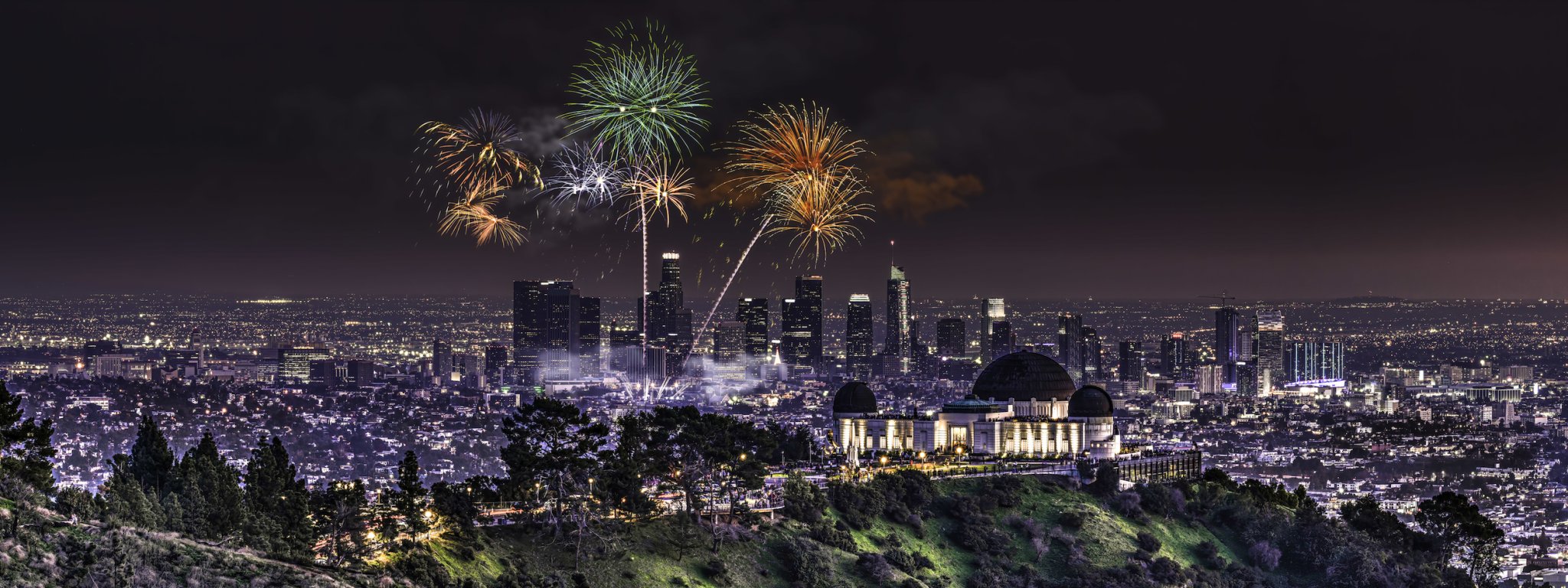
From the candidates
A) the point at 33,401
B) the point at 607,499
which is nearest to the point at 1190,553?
the point at 607,499

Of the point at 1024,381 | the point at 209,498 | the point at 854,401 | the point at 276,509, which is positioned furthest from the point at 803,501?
the point at 1024,381

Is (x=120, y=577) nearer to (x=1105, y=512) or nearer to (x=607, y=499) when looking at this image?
(x=607, y=499)

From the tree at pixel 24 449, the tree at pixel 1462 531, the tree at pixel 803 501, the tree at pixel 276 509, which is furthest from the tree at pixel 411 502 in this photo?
the tree at pixel 1462 531

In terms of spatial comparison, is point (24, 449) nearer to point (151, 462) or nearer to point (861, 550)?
point (151, 462)

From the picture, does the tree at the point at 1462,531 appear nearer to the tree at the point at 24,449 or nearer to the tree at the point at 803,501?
the tree at the point at 803,501

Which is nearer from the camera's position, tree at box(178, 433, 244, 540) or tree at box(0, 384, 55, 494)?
tree at box(0, 384, 55, 494)

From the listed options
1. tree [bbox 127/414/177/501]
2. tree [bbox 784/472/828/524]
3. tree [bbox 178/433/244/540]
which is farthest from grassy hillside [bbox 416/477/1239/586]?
tree [bbox 127/414/177/501]

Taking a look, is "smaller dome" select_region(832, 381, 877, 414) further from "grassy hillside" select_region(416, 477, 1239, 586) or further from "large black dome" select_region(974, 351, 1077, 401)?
"grassy hillside" select_region(416, 477, 1239, 586)
